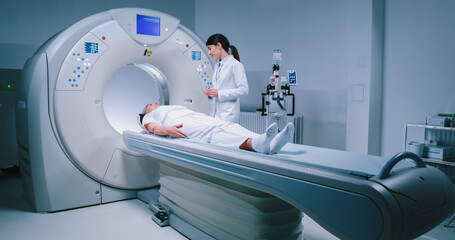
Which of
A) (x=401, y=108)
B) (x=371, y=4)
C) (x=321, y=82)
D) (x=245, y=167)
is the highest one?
(x=371, y=4)

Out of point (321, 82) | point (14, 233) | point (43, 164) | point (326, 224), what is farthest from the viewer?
point (321, 82)

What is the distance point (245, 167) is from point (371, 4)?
2.49 meters

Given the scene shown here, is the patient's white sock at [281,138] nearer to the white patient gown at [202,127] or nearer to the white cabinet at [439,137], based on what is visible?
the white patient gown at [202,127]

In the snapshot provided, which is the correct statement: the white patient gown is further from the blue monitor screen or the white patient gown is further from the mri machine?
the blue monitor screen

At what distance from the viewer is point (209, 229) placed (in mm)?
1844

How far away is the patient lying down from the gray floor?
1.94ft

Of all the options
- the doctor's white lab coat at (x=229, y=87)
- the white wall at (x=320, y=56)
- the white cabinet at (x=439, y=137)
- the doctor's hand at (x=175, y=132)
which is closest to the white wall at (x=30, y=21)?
the white wall at (x=320, y=56)

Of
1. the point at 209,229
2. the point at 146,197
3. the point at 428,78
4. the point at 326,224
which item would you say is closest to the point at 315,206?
the point at 326,224

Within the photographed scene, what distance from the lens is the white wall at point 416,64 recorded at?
9.73ft

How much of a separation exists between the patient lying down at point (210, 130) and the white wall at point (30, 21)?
188 centimetres

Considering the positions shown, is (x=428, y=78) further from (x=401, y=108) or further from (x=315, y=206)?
(x=315, y=206)

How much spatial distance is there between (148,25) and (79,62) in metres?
0.59

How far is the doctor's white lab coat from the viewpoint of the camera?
271 centimetres

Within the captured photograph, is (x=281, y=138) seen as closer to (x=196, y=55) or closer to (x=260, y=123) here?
(x=196, y=55)
